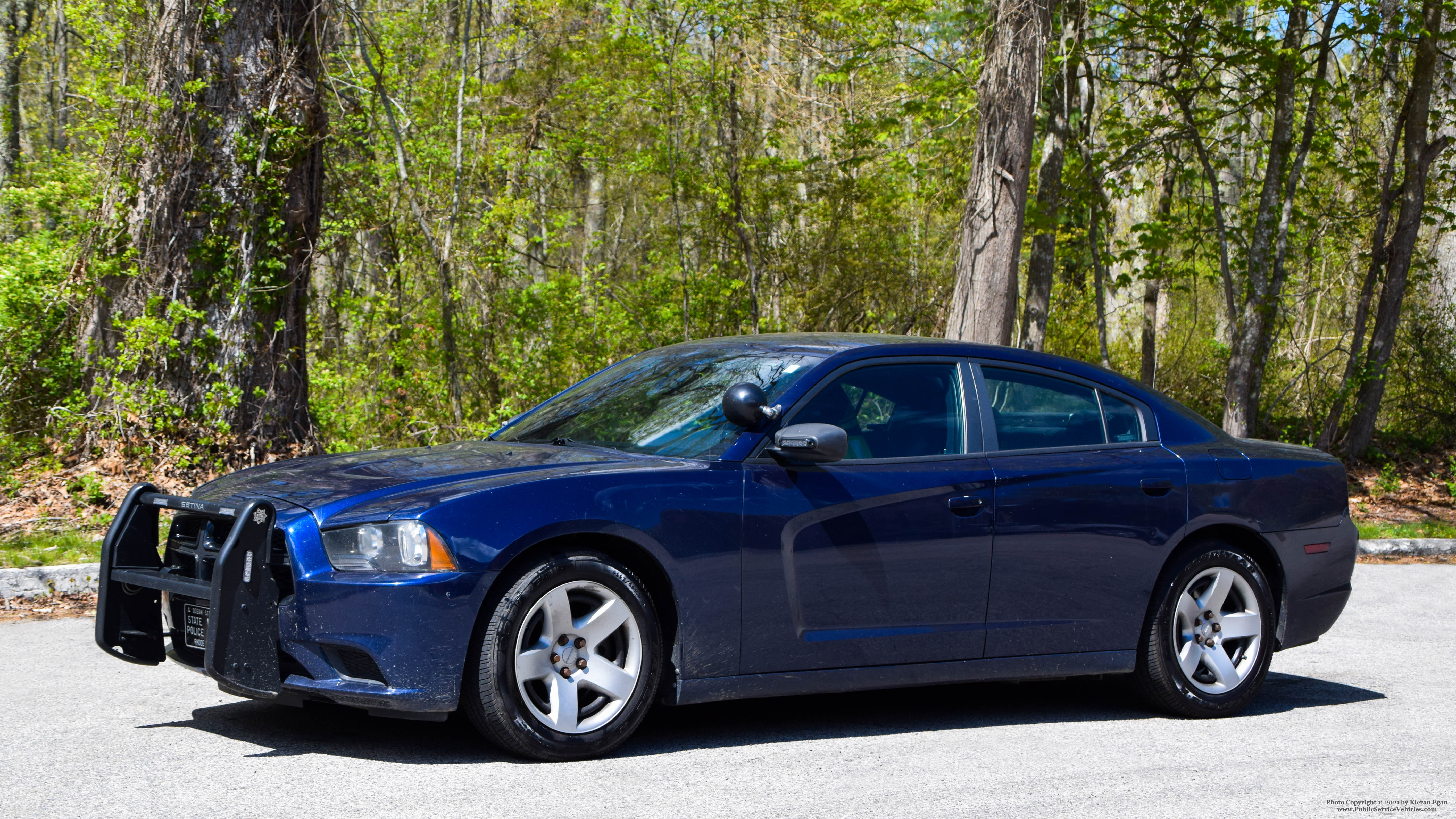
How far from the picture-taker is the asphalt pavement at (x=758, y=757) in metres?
4.00

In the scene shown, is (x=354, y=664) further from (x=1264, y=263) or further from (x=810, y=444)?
(x=1264, y=263)

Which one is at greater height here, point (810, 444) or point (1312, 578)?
point (810, 444)

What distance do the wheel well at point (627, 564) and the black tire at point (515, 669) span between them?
31mm

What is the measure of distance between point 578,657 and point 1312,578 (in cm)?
373

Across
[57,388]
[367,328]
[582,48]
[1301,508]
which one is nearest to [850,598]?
[1301,508]

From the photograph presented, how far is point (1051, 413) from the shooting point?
5.63 metres

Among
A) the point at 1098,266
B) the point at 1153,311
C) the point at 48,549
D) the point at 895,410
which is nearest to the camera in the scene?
the point at 895,410

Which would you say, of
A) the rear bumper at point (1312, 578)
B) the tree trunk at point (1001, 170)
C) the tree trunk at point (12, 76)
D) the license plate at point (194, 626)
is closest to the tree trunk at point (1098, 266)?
the tree trunk at point (1001, 170)

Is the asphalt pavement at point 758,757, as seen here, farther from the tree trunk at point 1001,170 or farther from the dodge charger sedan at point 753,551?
the tree trunk at point 1001,170

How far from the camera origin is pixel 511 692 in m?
4.31

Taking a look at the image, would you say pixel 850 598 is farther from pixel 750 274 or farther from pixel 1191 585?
pixel 750 274

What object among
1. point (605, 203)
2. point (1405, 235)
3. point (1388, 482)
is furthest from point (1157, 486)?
point (605, 203)

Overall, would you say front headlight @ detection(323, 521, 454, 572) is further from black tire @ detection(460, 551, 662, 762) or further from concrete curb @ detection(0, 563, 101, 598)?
concrete curb @ detection(0, 563, 101, 598)

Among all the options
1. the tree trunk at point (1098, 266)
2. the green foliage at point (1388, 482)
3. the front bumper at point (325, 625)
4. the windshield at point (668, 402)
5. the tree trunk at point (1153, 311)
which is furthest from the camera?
the tree trunk at point (1153, 311)
